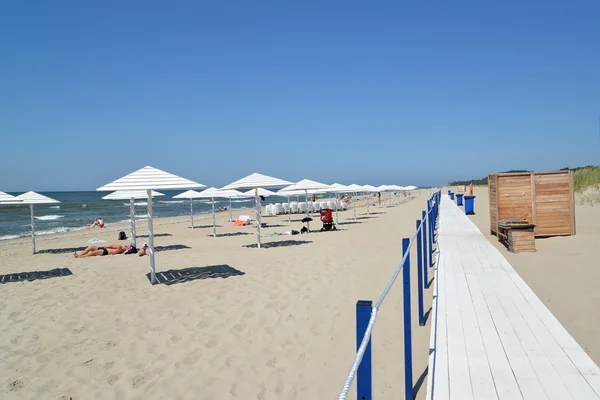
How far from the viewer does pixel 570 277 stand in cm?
635

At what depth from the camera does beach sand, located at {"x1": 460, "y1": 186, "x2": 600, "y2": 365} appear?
14.2 feet

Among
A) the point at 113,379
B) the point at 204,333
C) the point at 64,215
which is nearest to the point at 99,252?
the point at 204,333

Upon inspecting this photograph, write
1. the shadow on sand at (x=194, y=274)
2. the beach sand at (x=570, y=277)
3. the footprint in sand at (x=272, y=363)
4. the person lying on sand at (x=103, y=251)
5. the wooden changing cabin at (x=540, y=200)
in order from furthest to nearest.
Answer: the person lying on sand at (x=103, y=251) < the wooden changing cabin at (x=540, y=200) < the shadow on sand at (x=194, y=274) < the beach sand at (x=570, y=277) < the footprint in sand at (x=272, y=363)

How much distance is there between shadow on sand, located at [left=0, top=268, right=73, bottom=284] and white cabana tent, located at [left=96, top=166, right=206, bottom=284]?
2447mm

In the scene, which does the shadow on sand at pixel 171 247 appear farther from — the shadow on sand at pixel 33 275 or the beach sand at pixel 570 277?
the beach sand at pixel 570 277

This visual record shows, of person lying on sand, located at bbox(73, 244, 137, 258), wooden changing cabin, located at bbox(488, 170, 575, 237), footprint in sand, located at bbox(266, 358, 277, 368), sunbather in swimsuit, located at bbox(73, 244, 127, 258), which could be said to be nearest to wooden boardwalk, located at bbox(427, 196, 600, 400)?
footprint in sand, located at bbox(266, 358, 277, 368)

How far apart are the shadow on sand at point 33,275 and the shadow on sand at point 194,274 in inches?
83.2

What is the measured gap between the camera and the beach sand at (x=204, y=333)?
370 cm

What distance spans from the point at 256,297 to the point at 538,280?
408cm

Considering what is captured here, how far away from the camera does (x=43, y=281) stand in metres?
8.09

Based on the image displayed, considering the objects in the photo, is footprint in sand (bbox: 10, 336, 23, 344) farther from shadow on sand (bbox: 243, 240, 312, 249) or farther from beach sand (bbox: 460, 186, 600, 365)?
shadow on sand (bbox: 243, 240, 312, 249)

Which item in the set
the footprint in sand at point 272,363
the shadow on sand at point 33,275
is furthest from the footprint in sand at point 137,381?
the shadow on sand at point 33,275

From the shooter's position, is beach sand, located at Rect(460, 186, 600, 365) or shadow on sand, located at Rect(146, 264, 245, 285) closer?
beach sand, located at Rect(460, 186, 600, 365)

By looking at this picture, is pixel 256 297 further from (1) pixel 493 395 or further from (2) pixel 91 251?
(2) pixel 91 251
